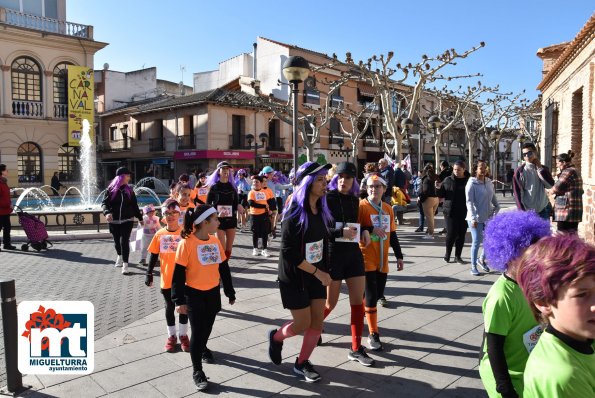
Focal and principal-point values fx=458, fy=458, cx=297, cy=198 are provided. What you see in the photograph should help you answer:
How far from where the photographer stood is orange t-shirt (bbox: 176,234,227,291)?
396cm

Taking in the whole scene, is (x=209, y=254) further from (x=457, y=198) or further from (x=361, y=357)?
(x=457, y=198)

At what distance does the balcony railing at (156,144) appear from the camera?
3681 centimetres

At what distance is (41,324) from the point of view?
405 cm

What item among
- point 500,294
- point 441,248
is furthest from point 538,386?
point 441,248

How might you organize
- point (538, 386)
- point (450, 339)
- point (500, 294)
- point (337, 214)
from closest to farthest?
1. point (538, 386)
2. point (500, 294)
3. point (337, 214)
4. point (450, 339)

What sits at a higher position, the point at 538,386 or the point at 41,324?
the point at 538,386

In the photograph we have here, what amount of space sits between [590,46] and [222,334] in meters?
9.82

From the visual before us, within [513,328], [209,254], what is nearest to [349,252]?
[209,254]

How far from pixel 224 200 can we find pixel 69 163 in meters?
25.6

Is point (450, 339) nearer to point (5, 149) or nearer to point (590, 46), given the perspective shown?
point (590, 46)

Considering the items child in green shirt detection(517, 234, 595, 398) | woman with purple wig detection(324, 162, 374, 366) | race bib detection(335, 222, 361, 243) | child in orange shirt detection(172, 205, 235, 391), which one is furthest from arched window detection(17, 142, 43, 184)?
child in green shirt detection(517, 234, 595, 398)

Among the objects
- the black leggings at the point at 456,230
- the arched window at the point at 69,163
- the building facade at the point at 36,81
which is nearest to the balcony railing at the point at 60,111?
the building facade at the point at 36,81

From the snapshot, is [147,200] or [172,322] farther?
[147,200]

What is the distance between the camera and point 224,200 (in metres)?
7.45
